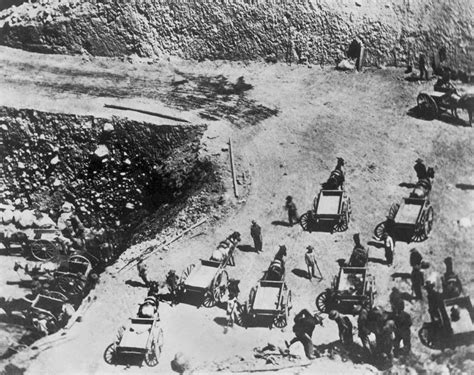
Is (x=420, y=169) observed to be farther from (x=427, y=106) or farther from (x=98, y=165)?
(x=98, y=165)

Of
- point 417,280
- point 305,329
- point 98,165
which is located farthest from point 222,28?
point 305,329

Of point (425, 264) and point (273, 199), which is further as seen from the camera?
point (273, 199)

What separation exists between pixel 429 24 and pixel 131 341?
782 inches

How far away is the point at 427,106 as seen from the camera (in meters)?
24.5

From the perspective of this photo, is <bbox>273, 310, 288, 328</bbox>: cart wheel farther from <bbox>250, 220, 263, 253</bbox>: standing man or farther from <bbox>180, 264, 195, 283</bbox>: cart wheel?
<bbox>180, 264, 195, 283</bbox>: cart wheel

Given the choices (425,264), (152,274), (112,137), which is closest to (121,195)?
(112,137)

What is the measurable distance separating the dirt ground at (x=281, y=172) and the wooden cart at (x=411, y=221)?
1.17 feet

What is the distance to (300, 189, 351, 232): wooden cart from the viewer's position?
20703 mm

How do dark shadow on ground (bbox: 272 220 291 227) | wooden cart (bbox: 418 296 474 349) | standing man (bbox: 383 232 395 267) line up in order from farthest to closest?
dark shadow on ground (bbox: 272 220 291 227), standing man (bbox: 383 232 395 267), wooden cart (bbox: 418 296 474 349)

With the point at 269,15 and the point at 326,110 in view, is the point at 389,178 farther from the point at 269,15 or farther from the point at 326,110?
the point at 269,15

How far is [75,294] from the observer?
21.5 meters

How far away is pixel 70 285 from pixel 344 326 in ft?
33.2

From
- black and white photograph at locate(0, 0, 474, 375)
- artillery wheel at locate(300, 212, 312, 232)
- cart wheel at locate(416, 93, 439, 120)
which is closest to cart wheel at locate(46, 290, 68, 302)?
black and white photograph at locate(0, 0, 474, 375)

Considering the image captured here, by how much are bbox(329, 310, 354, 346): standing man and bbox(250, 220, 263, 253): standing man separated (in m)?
4.42
